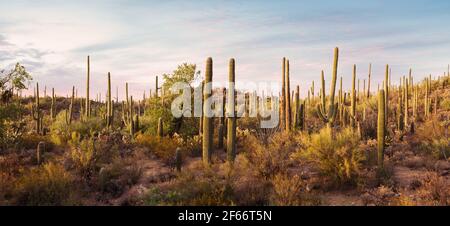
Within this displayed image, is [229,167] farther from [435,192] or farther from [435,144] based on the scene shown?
[435,144]

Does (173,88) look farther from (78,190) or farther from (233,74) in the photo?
(78,190)

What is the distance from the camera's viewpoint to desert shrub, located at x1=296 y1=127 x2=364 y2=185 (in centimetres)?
1212

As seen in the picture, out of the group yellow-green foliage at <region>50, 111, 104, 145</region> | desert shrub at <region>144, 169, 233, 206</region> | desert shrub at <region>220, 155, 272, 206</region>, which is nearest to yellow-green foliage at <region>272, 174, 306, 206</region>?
desert shrub at <region>220, 155, 272, 206</region>

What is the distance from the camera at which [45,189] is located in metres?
11.6

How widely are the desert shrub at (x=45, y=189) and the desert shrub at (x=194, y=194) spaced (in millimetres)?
2276

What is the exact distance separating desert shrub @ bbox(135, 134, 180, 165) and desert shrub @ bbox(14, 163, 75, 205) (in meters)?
4.58

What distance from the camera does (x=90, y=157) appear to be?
14.3 meters

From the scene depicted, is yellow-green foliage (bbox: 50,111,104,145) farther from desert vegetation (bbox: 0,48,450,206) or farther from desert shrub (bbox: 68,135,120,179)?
desert shrub (bbox: 68,135,120,179)

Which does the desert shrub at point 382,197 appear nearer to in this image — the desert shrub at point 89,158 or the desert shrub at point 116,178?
the desert shrub at point 116,178

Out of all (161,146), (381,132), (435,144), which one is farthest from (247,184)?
(435,144)

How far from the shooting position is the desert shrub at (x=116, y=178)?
1280 centimetres

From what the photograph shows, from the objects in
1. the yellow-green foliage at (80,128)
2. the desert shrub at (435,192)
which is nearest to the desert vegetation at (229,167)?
the desert shrub at (435,192)
